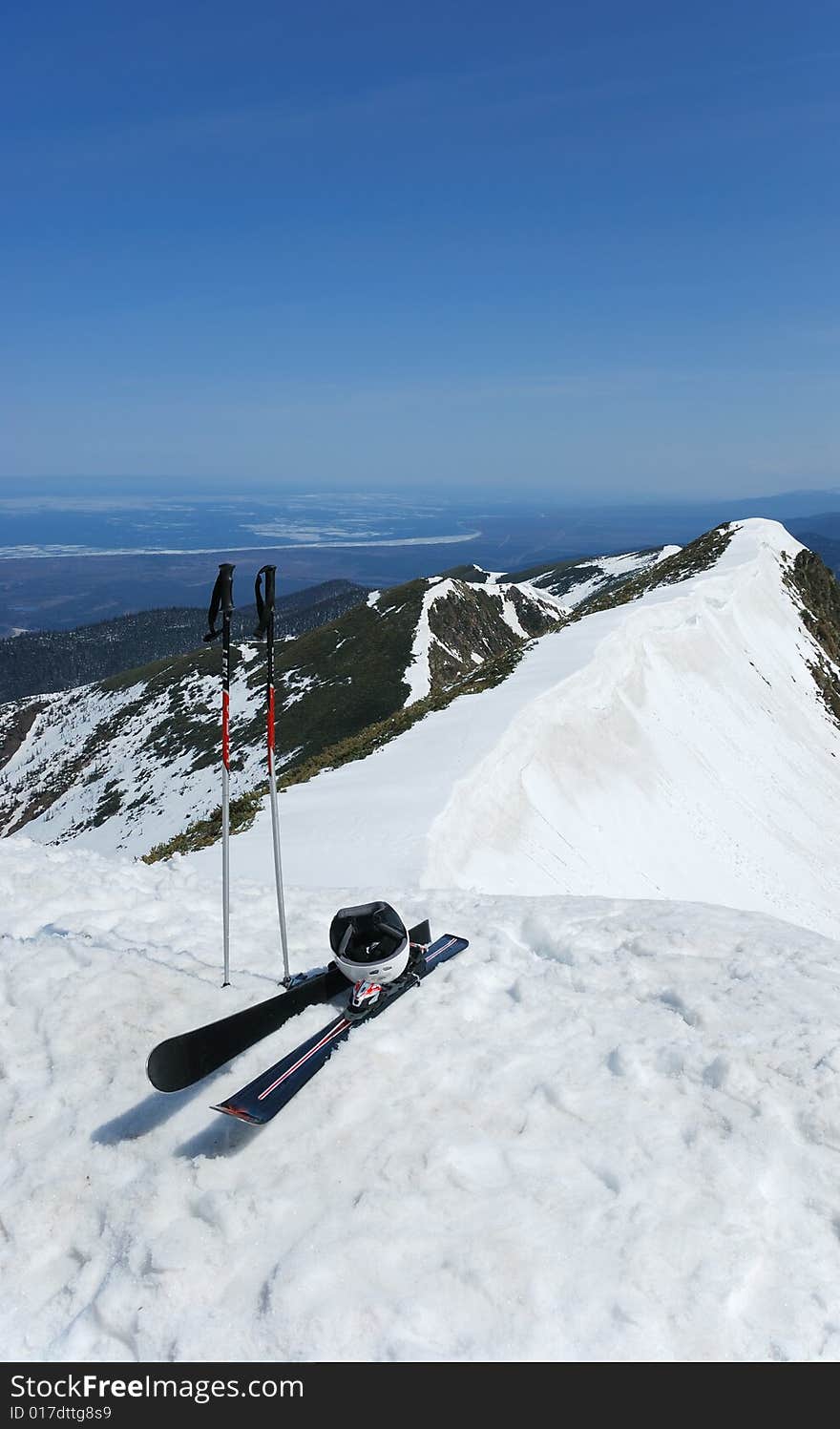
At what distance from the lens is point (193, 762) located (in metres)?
72.9

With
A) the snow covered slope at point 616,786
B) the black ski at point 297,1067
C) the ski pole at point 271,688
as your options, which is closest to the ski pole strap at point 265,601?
the ski pole at point 271,688

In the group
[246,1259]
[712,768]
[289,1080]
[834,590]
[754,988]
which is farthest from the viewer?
[834,590]

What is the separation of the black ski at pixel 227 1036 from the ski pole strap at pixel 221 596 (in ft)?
12.1

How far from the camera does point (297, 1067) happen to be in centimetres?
657

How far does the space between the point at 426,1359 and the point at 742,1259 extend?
6.77 feet

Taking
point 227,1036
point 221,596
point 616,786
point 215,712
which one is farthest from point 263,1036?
point 215,712

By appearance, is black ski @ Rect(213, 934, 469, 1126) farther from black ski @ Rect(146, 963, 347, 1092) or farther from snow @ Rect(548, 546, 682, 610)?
snow @ Rect(548, 546, 682, 610)

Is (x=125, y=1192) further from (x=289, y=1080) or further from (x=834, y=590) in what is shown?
(x=834, y=590)

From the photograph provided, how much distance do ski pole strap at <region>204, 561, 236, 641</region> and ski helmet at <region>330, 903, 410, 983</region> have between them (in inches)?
132

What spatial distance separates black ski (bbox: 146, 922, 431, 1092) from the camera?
6.20 m

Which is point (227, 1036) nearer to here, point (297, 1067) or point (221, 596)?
point (297, 1067)

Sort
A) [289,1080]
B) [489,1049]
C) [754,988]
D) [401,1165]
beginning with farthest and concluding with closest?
[754,988] < [489,1049] < [289,1080] < [401,1165]

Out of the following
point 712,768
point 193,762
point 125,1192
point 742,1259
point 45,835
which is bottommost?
point 45,835
